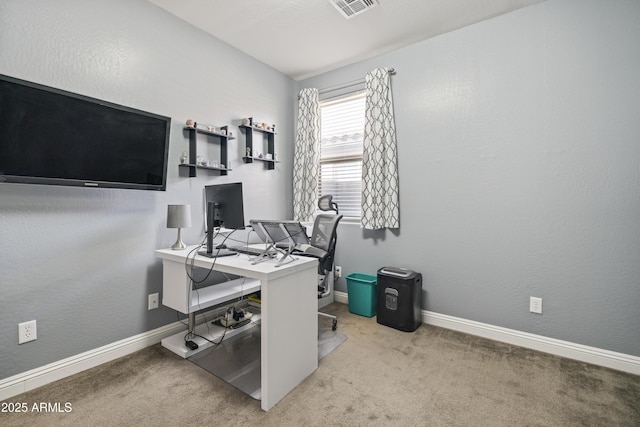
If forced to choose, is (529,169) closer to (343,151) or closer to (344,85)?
(343,151)

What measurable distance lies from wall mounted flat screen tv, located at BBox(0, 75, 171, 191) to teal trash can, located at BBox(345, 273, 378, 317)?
206 cm

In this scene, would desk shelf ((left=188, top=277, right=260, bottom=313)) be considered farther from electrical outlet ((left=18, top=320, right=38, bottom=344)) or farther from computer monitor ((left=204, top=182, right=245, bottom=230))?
electrical outlet ((left=18, top=320, right=38, bottom=344))

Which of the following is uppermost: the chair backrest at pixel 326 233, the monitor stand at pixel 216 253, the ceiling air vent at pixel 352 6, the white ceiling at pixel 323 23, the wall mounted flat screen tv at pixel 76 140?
the white ceiling at pixel 323 23

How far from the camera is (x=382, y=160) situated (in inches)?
117

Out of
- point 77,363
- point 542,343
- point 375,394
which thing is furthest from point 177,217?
point 542,343

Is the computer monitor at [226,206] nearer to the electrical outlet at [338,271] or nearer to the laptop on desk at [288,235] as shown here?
→ the laptop on desk at [288,235]

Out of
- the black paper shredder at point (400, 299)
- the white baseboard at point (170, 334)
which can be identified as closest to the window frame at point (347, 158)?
the black paper shredder at point (400, 299)

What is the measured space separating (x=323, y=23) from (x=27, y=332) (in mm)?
3185

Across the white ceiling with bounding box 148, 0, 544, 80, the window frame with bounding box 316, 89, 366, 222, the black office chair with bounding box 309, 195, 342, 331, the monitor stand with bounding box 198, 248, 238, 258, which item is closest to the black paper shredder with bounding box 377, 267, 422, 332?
the black office chair with bounding box 309, 195, 342, 331

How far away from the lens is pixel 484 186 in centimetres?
249

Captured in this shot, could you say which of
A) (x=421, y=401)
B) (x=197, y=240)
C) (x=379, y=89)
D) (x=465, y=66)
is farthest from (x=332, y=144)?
(x=421, y=401)

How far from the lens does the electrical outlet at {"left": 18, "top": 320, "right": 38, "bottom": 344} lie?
1.72 m

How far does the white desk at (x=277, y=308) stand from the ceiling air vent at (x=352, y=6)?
6.78 feet

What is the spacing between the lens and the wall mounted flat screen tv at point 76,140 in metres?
1.61
